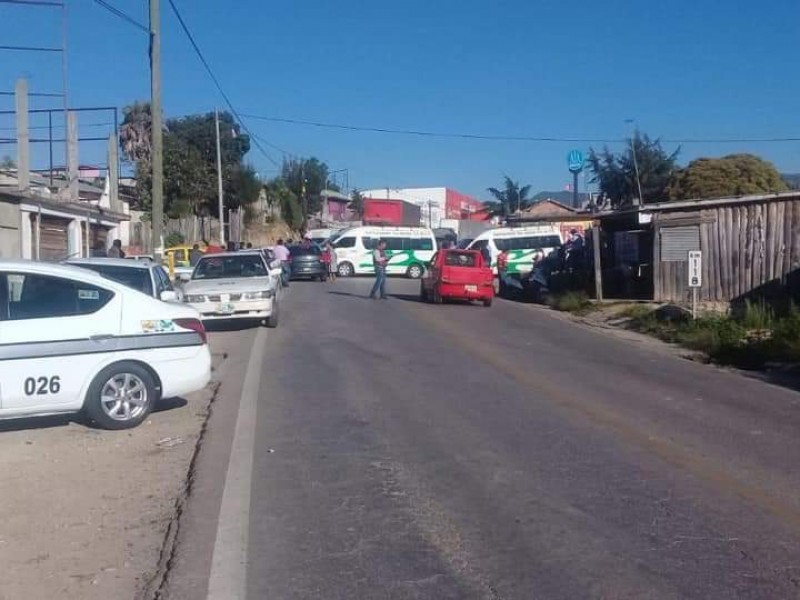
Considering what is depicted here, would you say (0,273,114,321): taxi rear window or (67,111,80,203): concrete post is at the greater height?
(67,111,80,203): concrete post

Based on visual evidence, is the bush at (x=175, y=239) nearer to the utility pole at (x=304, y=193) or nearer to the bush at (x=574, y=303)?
the bush at (x=574, y=303)

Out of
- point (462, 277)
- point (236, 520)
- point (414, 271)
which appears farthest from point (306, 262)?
point (236, 520)

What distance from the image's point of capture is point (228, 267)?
2259 cm

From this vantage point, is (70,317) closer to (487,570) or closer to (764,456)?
(487,570)

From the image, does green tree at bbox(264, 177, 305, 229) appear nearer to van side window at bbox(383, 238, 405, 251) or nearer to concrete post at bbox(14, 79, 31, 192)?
van side window at bbox(383, 238, 405, 251)

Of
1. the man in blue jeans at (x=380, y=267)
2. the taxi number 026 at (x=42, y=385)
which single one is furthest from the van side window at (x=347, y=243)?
the taxi number 026 at (x=42, y=385)

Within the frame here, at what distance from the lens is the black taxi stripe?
9.93 m

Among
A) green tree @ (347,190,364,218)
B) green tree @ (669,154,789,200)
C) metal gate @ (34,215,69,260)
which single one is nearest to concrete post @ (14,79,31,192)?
metal gate @ (34,215,69,260)

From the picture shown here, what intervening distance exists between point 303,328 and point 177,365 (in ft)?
36.4

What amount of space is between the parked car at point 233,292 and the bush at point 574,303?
32.5 ft

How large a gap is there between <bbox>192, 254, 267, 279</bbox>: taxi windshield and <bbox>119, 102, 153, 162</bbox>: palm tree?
46.8 meters

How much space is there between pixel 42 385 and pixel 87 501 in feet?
8.00

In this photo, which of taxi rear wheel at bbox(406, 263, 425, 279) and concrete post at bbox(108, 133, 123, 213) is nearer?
concrete post at bbox(108, 133, 123, 213)

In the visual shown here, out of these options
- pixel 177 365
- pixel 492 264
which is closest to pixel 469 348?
pixel 177 365
